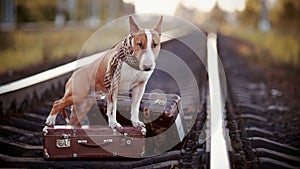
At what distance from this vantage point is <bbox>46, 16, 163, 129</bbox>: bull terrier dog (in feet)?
6.77

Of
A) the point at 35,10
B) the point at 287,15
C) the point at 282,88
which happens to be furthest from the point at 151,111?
the point at 35,10

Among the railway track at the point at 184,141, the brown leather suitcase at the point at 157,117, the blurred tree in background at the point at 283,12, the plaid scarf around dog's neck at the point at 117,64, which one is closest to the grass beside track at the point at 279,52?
the blurred tree in background at the point at 283,12

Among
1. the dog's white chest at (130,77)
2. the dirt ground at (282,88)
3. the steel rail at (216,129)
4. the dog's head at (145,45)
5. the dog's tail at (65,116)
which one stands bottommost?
the dirt ground at (282,88)

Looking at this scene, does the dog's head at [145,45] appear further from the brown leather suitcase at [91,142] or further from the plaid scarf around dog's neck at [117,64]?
the brown leather suitcase at [91,142]

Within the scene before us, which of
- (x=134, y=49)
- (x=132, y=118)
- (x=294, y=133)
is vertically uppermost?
(x=134, y=49)

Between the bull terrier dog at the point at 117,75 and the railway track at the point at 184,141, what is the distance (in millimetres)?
138

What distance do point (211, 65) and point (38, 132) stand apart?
4.77 feet

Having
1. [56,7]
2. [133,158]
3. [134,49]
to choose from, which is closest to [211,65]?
[133,158]

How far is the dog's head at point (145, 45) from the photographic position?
205cm

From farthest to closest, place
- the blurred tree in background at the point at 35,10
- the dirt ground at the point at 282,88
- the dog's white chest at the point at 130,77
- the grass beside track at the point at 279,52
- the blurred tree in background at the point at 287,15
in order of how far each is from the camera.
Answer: the blurred tree in background at the point at 35,10 < the blurred tree in background at the point at 287,15 < the grass beside track at the point at 279,52 < the dirt ground at the point at 282,88 < the dog's white chest at the point at 130,77

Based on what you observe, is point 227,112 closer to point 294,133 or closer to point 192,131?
point 294,133

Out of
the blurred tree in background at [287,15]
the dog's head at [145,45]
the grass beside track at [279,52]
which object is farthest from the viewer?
the blurred tree in background at [287,15]

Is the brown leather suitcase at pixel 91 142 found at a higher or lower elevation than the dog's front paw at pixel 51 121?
lower

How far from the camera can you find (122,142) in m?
2.39
